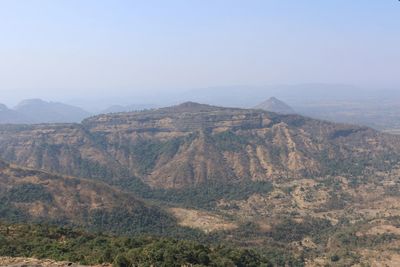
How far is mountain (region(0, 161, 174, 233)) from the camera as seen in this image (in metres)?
91.6

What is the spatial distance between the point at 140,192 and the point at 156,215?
42.2 metres

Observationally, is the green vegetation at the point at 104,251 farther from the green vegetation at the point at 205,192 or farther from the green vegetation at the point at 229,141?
the green vegetation at the point at 229,141

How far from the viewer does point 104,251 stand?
117 ft

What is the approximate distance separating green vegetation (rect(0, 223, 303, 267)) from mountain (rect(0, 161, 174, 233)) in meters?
41.2

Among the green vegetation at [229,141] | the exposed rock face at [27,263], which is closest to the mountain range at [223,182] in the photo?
the green vegetation at [229,141]

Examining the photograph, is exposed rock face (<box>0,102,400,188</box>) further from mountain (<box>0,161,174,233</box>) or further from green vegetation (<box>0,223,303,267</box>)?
green vegetation (<box>0,223,303,267</box>)

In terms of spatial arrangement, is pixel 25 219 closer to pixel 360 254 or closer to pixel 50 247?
pixel 50 247

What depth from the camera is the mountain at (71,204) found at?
91.6 m

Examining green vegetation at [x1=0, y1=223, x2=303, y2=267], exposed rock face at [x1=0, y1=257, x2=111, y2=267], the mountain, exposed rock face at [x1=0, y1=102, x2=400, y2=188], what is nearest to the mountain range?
the mountain

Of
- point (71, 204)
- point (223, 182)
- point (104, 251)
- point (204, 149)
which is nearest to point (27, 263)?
point (104, 251)

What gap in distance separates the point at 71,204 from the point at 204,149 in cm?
A: 7319

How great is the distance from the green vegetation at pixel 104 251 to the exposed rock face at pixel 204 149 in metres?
96.9

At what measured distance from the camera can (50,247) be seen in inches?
1576

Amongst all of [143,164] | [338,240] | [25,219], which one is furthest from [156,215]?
[143,164]
